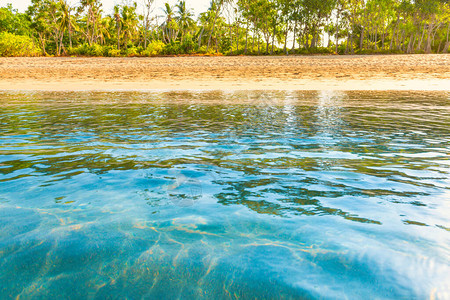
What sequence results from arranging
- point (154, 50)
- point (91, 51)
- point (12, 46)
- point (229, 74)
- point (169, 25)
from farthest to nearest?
1. point (169, 25)
2. point (154, 50)
3. point (91, 51)
4. point (12, 46)
5. point (229, 74)

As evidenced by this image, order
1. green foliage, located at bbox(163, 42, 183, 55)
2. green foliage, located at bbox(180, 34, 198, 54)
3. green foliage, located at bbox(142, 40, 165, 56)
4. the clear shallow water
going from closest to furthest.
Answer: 1. the clear shallow water
2. green foliage, located at bbox(142, 40, 165, 56)
3. green foliage, located at bbox(163, 42, 183, 55)
4. green foliage, located at bbox(180, 34, 198, 54)

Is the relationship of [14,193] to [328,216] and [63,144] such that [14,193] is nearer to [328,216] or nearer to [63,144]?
[63,144]

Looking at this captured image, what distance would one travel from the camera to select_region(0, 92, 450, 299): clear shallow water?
7.25ft

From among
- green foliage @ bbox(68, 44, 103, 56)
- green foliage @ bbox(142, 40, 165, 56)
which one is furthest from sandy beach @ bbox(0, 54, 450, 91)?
green foliage @ bbox(142, 40, 165, 56)

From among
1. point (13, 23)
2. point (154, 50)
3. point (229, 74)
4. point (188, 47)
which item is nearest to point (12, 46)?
point (154, 50)

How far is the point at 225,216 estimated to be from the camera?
10.2 ft

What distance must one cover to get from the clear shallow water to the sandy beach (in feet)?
→ 39.6

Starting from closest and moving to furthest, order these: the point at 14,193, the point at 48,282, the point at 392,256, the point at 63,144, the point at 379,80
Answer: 1. the point at 48,282
2. the point at 392,256
3. the point at 14,193
4. the point at 63,144
5. the point at 379,80

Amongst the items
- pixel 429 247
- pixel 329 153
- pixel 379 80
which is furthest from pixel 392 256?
pixel 379 80

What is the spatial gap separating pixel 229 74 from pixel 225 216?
18875mm

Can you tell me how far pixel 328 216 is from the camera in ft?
10.1

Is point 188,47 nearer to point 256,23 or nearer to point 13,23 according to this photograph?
point 256,23

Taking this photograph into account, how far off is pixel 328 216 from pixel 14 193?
3.12 metres

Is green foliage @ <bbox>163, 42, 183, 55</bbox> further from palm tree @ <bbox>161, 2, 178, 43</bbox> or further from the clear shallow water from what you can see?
the clear shallow water
